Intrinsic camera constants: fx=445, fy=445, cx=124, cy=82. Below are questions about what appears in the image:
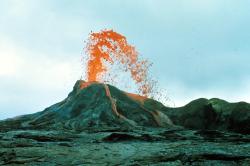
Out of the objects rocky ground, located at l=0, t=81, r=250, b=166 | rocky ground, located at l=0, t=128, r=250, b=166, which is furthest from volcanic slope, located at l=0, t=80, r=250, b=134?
rocky ground, located at l=0, t=128, r=250, b=166

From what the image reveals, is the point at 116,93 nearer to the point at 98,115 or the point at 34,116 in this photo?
the point at 98,115

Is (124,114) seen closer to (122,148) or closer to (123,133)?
(123,133)

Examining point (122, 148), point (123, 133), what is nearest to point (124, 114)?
point (123, 133)

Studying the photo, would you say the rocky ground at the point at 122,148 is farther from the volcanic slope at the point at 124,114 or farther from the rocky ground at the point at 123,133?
the volcanic slope at the point at 124,114

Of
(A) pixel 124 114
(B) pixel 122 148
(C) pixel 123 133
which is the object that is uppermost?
(A) pixel 124 114

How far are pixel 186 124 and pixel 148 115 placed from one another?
1.99 meters

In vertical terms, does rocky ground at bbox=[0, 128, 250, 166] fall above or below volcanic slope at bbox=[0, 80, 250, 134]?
below

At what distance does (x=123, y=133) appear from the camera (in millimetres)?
16672

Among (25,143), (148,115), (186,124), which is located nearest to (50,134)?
(25,143)

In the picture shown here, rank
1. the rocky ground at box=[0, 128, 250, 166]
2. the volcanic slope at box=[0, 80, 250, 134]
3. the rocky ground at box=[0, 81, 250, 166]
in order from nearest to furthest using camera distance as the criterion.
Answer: the rocky ground at box=[0, 128, 250, 166]
the rocky ground at box=[0, 81, 250, 166]
the volcanic slope at box=[0, 80, 250, 134]

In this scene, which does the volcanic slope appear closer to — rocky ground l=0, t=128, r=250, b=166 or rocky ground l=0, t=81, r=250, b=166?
rocky ground l=0, t=81, r=250, b=166

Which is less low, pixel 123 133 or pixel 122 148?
pixel 123 133

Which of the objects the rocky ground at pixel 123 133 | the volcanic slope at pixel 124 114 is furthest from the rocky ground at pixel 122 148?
the volcanic slope at pixel 124 114

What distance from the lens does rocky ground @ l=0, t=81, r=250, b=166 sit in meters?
12.5
